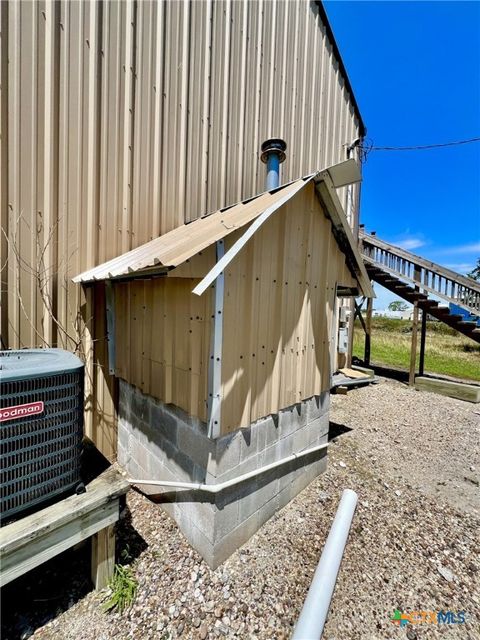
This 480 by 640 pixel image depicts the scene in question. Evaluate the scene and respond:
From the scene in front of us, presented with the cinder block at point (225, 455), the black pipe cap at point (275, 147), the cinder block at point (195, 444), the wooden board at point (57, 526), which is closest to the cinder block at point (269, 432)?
the cinder block at point (225, 455)

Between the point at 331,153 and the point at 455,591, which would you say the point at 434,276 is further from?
the point at 455,591

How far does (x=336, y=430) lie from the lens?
5168 mm

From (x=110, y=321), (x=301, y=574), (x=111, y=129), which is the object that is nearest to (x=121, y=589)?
(x=301, y=574)

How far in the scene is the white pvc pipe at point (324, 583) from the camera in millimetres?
1790

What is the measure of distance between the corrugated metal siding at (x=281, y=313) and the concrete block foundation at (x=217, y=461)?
22cm

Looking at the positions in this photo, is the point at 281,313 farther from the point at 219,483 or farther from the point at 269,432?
the point at 219,483

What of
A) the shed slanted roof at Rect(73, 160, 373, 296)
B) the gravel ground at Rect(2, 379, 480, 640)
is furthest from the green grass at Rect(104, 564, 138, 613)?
the shed slanted roof at Rect(73, 160, 373, 296)

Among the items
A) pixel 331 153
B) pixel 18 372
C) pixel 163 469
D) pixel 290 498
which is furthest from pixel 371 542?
pixel 331 153

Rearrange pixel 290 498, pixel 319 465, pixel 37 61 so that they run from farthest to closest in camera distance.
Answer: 1. pixel 319 465
2. pixel 290 498
3. pixel 37 61

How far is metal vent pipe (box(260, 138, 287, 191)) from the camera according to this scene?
11.9 feet

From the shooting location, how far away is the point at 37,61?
285 centimetres

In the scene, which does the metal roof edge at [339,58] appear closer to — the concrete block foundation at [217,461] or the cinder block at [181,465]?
the concrete block foundation at [217,461]

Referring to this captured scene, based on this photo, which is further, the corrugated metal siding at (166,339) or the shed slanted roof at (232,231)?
the corrugated metal siding at (166,339)

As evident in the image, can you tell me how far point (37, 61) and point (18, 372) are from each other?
3277 millimetres
